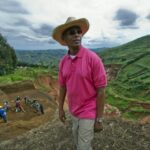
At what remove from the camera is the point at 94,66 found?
4488 millimetres

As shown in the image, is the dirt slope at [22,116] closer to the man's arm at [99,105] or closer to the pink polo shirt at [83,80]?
the pink polo shirt at [83,80]

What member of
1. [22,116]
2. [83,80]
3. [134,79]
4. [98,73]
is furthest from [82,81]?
[134,79]

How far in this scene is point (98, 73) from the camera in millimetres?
4473

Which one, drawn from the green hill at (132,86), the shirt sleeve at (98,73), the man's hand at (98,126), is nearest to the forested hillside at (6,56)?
the green hill at (132,86)

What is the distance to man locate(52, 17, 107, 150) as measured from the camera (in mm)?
4535

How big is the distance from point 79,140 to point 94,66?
43.8 inches

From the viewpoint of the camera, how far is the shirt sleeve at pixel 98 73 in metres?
4.47

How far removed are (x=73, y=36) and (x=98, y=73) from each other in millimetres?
663

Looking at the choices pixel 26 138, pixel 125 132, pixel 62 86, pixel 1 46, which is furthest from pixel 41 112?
pixel 1 46

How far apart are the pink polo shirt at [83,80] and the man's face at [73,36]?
0.12m

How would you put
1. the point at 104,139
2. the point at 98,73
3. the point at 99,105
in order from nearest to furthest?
the point at 98,73 → the point at 99,105 → the point at 104,139

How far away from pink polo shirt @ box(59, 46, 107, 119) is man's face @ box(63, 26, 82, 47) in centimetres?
12

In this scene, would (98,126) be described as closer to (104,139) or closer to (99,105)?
(99,105)

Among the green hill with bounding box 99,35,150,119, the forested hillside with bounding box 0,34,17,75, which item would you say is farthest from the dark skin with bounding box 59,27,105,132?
the forested hillside with bounding box 0,34,17,75
